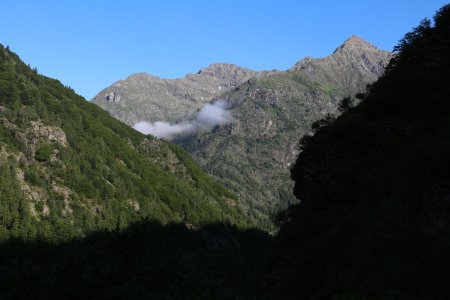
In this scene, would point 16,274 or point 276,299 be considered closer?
point 16,274

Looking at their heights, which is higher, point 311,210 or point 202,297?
point 311,210

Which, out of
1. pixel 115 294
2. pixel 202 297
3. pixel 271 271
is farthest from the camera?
pixel 271 271

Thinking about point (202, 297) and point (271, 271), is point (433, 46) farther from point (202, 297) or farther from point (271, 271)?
point (202, 297)

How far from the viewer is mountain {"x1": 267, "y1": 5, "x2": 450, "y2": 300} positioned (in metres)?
27.2

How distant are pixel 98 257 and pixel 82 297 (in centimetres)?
394

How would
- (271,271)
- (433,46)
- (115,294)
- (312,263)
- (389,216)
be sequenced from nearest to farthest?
(115,294) < (389,216) < (312,263) < (271,271) < (433,46)

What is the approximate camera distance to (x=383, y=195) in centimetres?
3456

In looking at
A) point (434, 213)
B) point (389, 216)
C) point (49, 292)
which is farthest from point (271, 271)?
point (49, 292)

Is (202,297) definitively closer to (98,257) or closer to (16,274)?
(98,257)

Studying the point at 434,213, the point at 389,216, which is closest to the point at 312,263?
the point at 389,216

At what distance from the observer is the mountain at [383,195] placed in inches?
1070

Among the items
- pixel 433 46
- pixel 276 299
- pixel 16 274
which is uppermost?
pixel 433 46

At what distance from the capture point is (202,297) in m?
28.8

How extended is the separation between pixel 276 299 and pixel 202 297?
955cm
